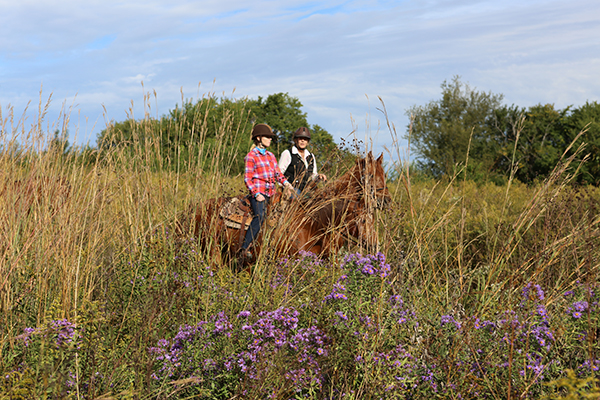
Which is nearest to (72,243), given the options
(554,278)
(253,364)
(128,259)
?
(128,259)

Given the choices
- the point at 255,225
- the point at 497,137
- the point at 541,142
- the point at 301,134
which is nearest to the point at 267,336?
the point at 255,225

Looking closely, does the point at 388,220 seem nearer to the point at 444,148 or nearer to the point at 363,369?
the point at 363,369

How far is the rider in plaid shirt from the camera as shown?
522 cm

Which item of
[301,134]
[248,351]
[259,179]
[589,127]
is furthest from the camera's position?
[589,127]

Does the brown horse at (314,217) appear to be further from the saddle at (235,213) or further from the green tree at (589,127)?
the green tree at (589,127)

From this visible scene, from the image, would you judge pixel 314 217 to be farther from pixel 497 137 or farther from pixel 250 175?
pixel 497 137

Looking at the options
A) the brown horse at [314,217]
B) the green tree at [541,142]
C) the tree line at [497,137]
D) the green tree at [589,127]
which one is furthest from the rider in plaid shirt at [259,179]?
the green tree at [541,142]

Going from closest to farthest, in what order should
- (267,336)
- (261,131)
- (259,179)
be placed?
(267,336)
(259,179)
(261,131)

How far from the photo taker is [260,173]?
218 inches

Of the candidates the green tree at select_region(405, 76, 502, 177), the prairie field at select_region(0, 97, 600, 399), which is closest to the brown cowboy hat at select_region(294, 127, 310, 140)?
the prairie field at select_region(0, 97, 600, 399)

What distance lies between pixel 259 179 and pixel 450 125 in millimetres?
38413

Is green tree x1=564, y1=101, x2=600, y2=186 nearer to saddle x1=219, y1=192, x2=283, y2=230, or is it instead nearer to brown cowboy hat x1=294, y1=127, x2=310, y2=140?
brown cowboy hat x1=294, y1=127, x2=310, y2=140

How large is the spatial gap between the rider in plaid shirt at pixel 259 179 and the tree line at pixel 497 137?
7.91 meters

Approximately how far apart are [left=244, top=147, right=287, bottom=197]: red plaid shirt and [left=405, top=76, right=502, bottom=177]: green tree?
3254 centimetres
